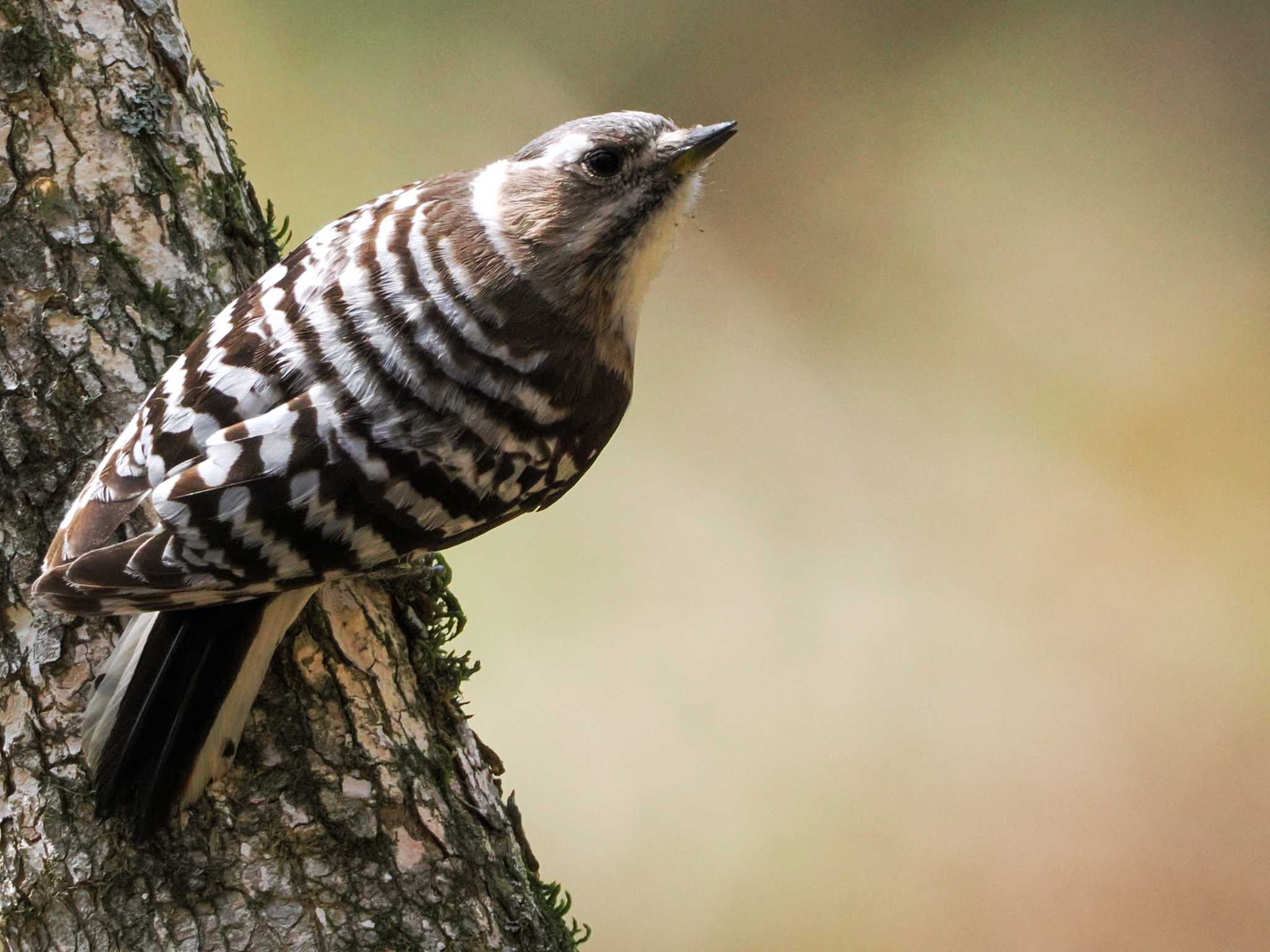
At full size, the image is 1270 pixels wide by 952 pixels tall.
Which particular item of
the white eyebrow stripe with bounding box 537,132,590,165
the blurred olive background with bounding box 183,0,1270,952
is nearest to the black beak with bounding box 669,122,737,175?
the white eyebrow stripe with bounding box 537,132,590,165

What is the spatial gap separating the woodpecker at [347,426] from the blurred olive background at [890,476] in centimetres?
178

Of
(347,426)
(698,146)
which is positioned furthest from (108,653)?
(698,146)

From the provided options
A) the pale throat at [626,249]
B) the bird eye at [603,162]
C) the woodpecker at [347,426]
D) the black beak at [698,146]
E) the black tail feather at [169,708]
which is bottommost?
the black tail feather at [169,708]

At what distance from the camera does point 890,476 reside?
3.73m

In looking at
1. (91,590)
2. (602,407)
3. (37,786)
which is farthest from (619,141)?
(37,786)

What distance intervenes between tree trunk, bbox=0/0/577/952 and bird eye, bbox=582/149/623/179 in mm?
589

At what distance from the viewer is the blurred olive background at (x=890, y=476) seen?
11.3ft

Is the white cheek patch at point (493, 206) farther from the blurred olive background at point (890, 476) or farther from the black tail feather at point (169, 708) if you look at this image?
the blurred olive background at point (890, 476)

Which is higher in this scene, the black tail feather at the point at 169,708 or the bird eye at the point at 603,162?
the bird eye at the point at 603,162

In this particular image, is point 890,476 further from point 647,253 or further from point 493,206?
point 493,206

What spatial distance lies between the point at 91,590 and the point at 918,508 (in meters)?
2.76

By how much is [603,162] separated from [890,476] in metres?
2.23

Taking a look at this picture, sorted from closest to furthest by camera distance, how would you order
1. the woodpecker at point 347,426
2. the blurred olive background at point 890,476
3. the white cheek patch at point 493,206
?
the woodpecker at point 347,426 → the white cheek patch at point 493,206 → the blurred olive background at point 890,476

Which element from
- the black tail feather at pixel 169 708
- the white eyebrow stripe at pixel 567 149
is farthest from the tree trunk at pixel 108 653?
the white eyebrow stripe at pixel 567 149
